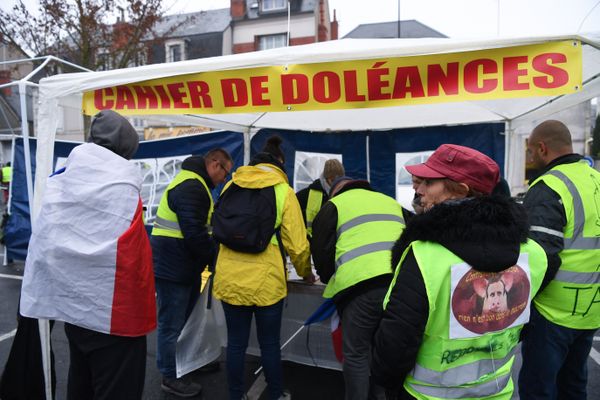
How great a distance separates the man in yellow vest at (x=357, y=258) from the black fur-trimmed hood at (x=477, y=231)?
1.05m

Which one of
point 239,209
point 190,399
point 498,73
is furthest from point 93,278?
point 498,73

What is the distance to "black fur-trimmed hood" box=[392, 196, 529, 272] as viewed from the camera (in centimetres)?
127

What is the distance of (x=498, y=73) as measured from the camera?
2.14 meters

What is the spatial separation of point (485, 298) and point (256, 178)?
157 centimetres

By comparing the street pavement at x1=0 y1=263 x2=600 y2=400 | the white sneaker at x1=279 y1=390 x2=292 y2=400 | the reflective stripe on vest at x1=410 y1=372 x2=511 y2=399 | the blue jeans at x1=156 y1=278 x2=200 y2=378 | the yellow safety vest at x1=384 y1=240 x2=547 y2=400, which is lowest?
the street pavement at x1=0 y1=263 x2=600 y2=400

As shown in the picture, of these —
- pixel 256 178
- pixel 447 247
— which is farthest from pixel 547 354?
pixel 256 178

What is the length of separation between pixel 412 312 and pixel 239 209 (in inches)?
56.6

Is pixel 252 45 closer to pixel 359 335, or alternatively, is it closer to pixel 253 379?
pixel 253 379

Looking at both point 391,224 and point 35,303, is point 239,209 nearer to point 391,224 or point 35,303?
point 391,224

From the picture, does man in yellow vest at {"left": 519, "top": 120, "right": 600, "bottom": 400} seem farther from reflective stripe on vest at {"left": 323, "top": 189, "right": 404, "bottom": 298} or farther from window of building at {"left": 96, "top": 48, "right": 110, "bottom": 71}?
window of building at {"left": 96, "top": 48, "right": 110, "bottom": 71}

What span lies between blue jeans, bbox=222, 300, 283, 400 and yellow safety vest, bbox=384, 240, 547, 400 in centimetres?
131

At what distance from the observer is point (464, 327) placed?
4.35ft

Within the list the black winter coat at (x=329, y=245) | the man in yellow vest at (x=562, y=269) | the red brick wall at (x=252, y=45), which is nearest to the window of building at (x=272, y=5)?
the red brick wall at (x=252, y=45)

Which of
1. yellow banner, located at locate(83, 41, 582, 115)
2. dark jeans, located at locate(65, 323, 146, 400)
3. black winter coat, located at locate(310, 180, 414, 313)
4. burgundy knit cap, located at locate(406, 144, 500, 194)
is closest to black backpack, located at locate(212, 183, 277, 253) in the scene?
black winter coat, located at locate(310, 180, 414, 313)
